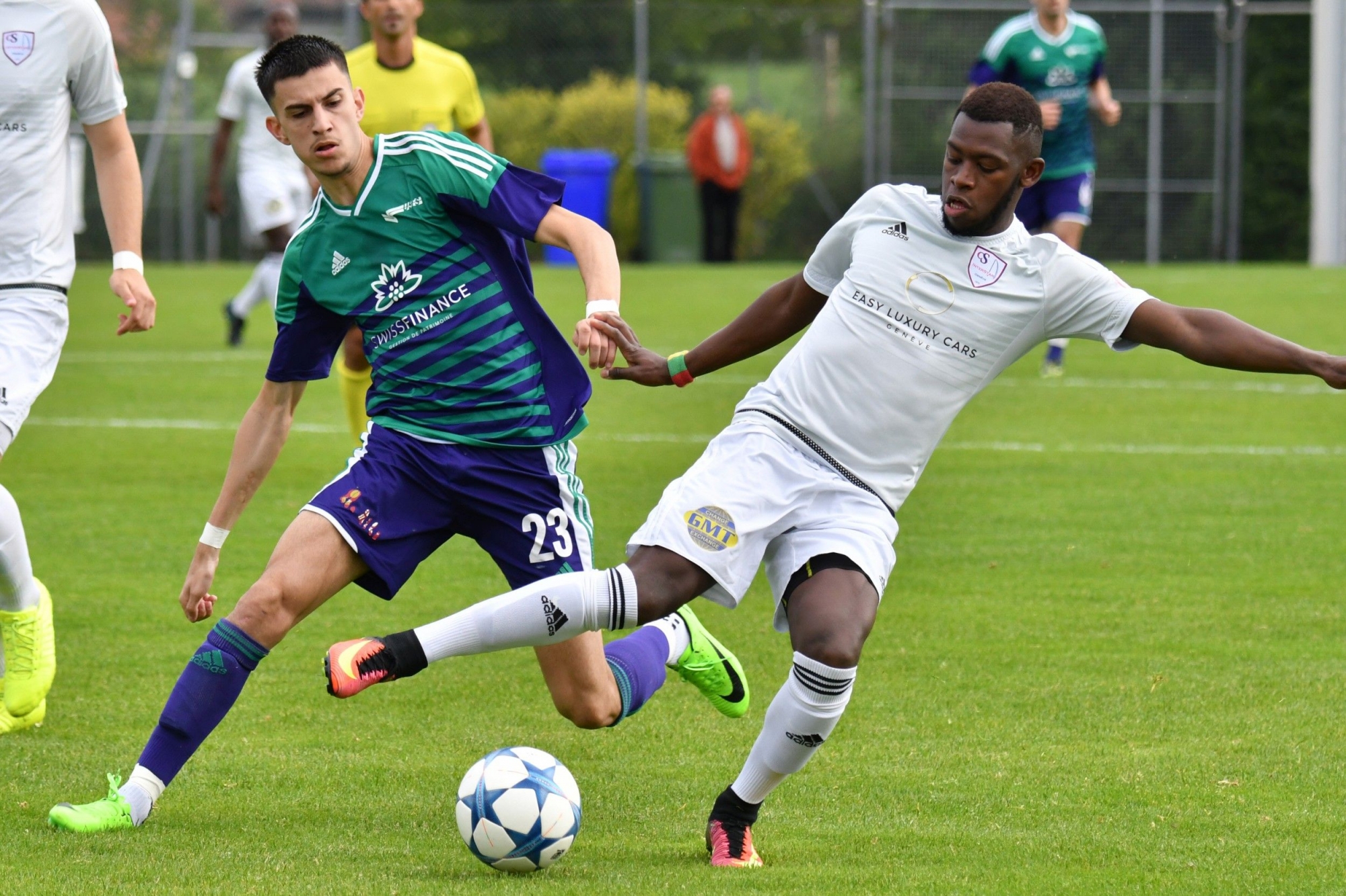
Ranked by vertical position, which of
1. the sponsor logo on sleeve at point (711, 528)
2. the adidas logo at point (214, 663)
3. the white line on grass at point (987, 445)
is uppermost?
the sponsor logo on sleeve at point (711, 528)

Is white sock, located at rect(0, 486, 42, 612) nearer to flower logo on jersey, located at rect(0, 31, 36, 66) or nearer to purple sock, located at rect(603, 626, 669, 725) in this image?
flower logo on jersey, located at rect(0, 31, 36, 66)

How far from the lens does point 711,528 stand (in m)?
4.53

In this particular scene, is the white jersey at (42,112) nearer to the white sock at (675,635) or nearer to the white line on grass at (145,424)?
the white sock at (675,635)

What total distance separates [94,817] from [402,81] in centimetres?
562

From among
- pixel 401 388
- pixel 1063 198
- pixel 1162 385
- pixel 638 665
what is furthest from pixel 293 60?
pixel 1162 385

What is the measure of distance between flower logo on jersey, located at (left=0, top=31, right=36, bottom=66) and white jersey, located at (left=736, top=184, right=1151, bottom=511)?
2.59 meters

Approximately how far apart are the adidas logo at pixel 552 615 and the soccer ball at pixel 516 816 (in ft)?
1.21

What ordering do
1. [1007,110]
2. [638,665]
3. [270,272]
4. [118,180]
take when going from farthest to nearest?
[270,272], [118,180], [638,665], [1007,110]

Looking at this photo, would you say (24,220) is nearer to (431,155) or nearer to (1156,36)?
(431,155)

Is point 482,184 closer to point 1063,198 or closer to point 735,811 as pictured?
point 735,811

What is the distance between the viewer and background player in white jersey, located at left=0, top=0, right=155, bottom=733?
5.42 meters

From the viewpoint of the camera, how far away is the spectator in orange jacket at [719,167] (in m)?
24.3

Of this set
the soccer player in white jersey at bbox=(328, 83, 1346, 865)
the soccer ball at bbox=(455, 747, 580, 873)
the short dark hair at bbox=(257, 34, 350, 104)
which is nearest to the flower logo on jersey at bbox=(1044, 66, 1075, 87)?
the soccer player in white jersey at bbox=(328, 83, 1346, 865)

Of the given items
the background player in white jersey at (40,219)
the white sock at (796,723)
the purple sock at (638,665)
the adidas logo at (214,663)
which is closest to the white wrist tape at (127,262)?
the background player in white jersey at (40,219)
